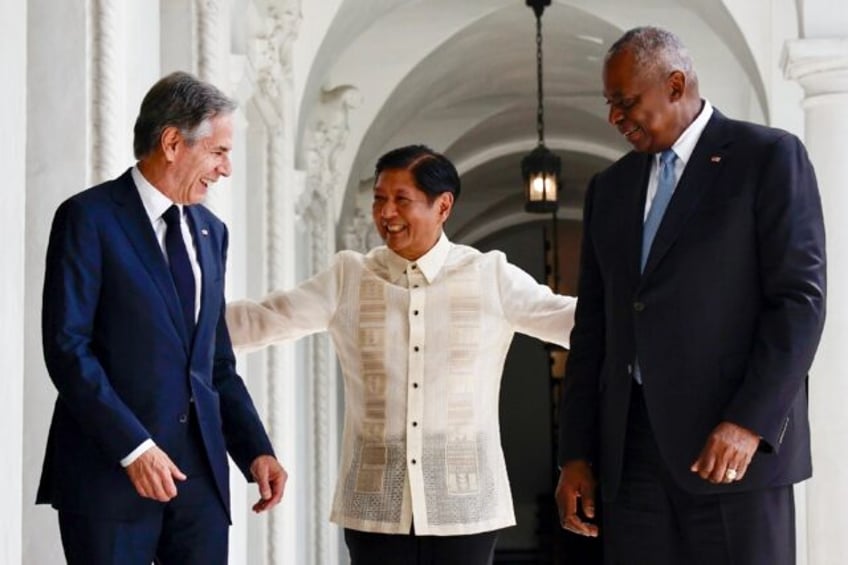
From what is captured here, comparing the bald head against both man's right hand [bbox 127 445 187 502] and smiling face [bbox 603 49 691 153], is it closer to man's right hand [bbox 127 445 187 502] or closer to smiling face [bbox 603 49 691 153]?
smiling face [bbox 603 49 691 153]

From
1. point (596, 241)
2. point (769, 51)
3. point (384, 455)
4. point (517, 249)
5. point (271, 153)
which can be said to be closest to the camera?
point (596, 241)

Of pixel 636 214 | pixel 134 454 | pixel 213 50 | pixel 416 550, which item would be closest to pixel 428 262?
pixel 416 550

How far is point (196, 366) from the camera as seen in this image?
4109mm

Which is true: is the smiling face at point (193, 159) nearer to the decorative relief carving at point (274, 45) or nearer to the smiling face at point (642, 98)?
the smiling face at point (642, 98)

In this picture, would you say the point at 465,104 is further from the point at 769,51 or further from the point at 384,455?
the point at 384,455

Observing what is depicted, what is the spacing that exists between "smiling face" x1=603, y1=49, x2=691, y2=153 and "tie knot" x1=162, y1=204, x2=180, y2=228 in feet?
3.48

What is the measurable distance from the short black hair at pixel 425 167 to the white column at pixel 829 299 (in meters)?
4.81

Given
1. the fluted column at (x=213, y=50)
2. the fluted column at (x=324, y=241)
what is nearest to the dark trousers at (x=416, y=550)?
the fluted column at (x=213, y=50)

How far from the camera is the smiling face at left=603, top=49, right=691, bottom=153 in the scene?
4.26m

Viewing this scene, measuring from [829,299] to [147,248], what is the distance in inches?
248

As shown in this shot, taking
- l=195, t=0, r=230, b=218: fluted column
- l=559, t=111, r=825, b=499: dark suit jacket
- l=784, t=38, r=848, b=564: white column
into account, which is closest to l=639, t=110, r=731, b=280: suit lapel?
l=559, t=111, r=825, b=499: dark suit jacket

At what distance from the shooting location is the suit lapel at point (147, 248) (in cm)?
405

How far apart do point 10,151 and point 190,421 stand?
753 millimetres

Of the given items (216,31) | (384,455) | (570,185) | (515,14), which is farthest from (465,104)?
(384,455)
